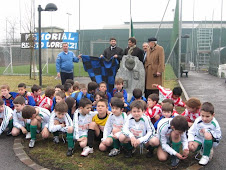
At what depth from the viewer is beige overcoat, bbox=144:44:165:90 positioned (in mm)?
6914

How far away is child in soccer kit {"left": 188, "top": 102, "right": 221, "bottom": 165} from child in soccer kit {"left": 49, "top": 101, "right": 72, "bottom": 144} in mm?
2101

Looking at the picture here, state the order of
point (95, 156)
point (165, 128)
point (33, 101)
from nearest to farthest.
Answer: point (165, 128) < point (95, 156) < point (33, 101)

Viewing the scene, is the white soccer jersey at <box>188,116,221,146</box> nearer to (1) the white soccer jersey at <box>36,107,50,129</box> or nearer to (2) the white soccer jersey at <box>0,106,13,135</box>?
(1) the white soccer jersey at <box>36,107,50,129</box>

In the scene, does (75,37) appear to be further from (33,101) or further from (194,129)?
(194,129)

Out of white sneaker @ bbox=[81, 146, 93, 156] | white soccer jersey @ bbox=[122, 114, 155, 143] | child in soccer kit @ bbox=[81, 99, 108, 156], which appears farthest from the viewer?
child in soccer kit @ bbox=[81, 99, 108, 156]

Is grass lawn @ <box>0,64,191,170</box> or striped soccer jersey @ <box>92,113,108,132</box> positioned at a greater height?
striped soccer jersey @ <box>92,113,108,132</box>

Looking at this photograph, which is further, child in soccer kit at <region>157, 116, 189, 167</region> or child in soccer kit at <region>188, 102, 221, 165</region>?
child in soccer kit at <region>188, 102, 221, 165</region>

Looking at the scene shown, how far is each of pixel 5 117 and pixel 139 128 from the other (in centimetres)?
277

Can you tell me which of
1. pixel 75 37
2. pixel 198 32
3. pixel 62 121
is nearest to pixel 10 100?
pixel 62 121

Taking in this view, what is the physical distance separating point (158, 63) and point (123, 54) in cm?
115

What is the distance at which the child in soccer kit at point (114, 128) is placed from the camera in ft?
13.8

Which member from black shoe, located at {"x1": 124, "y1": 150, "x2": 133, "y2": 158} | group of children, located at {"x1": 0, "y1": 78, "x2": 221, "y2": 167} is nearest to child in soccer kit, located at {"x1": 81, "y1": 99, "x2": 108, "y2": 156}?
group of children, located at {"x1": 0, "y1": 78, "x2": 221, "y2": 167}

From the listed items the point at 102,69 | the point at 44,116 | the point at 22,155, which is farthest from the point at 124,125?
the point at 102,69

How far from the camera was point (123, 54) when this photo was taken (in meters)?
7.58
